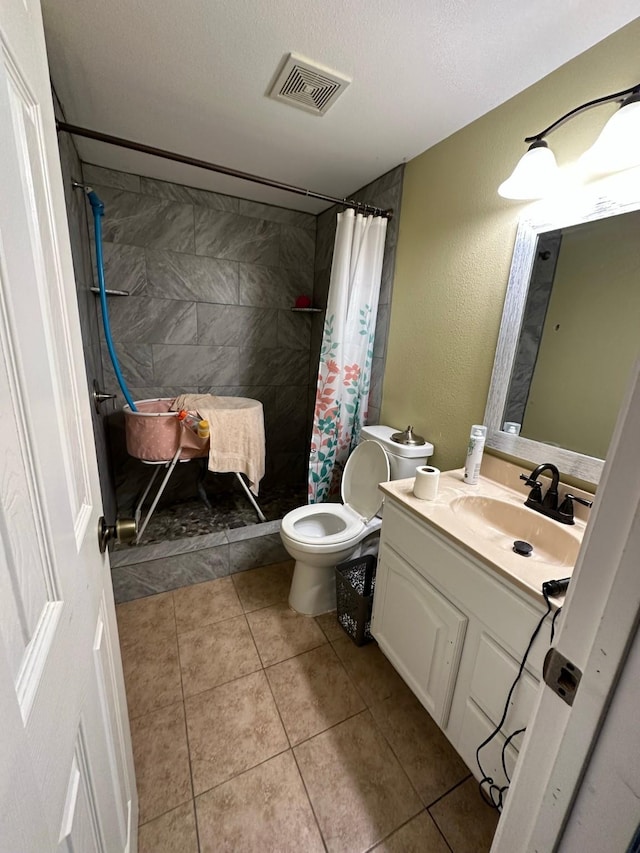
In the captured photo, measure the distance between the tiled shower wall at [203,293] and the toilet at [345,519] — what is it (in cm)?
111

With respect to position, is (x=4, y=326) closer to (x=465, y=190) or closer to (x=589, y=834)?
(x=589, y=834)

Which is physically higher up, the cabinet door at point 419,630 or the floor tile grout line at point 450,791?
the cabinet door at point 419,630

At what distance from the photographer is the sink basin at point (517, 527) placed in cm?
104

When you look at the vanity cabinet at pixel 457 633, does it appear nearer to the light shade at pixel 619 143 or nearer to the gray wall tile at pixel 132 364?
the light shade at pixel 619 143

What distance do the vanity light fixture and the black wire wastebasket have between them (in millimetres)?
1590

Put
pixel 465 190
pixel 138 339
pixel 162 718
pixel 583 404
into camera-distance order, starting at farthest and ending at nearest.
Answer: pixel 138 339 < pixel 465 190 < pixel 162 718 < pixel 583 404

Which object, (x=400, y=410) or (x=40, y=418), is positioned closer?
(x=40, y=418)

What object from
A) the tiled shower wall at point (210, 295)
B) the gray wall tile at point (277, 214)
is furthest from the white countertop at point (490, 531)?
the gray wall tile at point (277, 214)

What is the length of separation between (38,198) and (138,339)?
1.95 meters

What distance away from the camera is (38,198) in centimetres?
50

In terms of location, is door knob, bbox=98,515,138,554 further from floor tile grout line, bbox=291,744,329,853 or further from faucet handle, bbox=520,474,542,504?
faucet handle, bbox=520,474,542,504

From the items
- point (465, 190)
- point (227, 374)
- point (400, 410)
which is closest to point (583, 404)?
point (400, 410)

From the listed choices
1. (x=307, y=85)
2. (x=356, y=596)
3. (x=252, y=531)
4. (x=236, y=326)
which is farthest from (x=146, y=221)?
(x=356, y=596)

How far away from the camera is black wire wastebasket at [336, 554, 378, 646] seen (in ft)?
4.97
